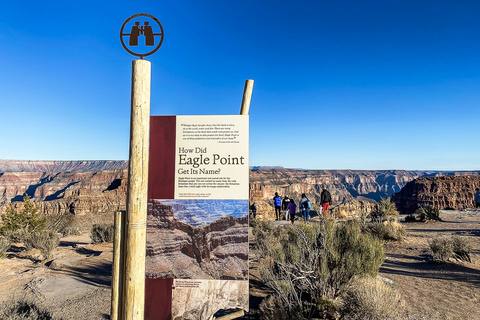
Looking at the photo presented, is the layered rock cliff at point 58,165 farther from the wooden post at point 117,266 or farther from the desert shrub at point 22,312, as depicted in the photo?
the wooden post at point 117,266

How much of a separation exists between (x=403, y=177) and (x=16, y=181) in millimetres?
191996

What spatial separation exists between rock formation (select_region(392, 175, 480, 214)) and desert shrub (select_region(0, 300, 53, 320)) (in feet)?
216

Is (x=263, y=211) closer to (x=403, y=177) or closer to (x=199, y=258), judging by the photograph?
(x=199, y=258)

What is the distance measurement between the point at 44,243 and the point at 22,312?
5.54 m

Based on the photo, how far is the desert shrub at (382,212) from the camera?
40.0 ft

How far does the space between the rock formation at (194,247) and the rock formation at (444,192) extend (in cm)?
6522

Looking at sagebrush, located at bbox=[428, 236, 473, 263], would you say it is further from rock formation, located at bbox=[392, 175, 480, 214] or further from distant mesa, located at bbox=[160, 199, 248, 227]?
rock formation, located at bbox=[392, 175, 480, 214]

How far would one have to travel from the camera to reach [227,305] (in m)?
2.98

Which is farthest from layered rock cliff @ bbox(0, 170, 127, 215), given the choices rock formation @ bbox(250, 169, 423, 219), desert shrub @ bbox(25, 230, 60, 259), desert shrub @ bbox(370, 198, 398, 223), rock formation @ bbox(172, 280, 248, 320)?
rock formation @ bbox(250, 169, 423, 219)

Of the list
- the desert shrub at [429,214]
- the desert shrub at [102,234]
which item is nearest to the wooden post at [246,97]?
the desert shrub at [102,234]

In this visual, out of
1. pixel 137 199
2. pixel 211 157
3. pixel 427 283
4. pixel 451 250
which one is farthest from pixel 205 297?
pixel 451 250

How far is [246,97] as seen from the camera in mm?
3373

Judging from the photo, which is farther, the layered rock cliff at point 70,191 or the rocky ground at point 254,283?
the layered rock cliff at point 70,191

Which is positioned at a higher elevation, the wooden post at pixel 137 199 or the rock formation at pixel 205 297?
the wooden post at pixel 137 199
